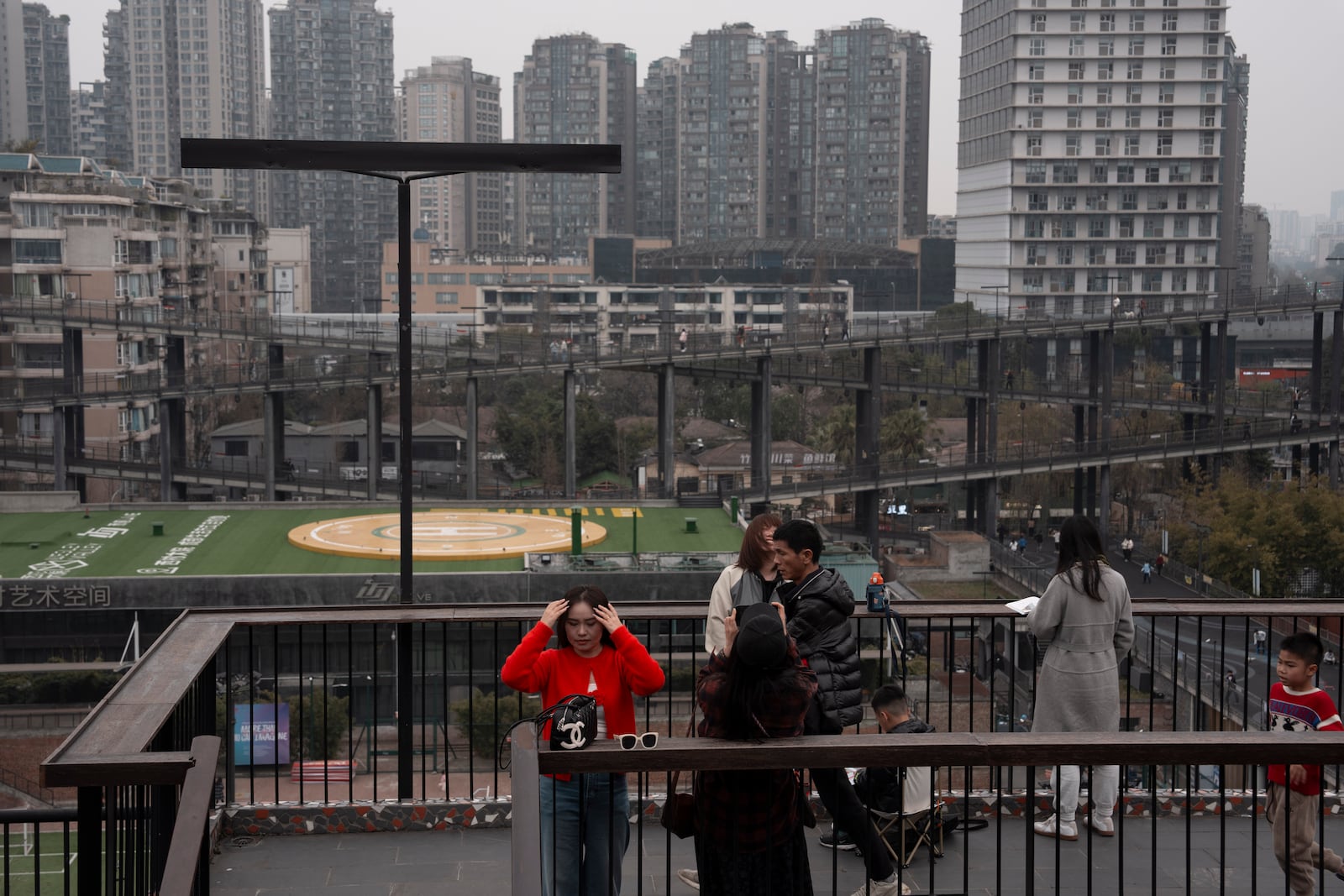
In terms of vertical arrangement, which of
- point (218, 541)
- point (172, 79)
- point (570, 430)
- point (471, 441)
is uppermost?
point (172, 79)

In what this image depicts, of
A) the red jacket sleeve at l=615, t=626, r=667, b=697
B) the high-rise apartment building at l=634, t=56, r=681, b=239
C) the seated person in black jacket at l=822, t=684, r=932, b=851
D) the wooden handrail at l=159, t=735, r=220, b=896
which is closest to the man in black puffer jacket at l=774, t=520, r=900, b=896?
the red jacket sleeve at l=615, t=626, r=667, b=697

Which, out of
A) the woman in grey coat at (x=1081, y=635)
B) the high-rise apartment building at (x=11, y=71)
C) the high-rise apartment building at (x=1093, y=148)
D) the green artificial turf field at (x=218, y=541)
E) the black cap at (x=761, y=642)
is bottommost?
the green artificial turf field at (x=218, y=541)

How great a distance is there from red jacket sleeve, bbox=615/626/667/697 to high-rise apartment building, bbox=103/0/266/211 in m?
123

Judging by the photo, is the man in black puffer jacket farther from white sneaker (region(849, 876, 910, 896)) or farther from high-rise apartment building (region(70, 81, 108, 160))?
high-rise apartment building (region(70, 81, 108, 160))

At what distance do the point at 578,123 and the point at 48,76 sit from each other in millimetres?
46806

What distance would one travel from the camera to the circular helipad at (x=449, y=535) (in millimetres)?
31484

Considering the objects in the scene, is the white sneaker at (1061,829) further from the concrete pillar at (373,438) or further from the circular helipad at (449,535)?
the concrete pillar at (373,438)

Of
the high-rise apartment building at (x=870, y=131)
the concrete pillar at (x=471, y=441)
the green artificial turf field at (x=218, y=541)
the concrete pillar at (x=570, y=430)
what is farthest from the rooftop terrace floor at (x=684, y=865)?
the high-rise apartment building at (x=870, y=131)

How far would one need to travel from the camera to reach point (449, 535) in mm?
34156

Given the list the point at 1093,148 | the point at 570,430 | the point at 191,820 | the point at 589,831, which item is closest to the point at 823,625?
the point at 589,831

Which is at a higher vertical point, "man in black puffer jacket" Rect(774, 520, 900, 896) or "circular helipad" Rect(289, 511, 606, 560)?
"man in black puffer jacket" Rect(774, 520, 900, 896)

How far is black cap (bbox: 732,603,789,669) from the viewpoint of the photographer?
3.75m

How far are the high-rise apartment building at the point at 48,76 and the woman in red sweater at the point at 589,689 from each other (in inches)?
4995

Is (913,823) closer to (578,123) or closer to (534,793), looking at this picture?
(534,793)
